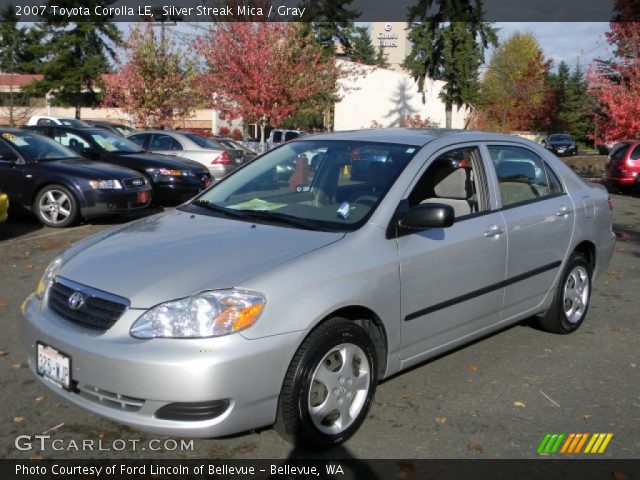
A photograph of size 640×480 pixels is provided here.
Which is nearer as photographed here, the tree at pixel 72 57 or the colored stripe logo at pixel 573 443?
the colored stripe logo at pixel 573 443

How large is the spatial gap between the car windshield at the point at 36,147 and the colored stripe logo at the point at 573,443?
9.20 m

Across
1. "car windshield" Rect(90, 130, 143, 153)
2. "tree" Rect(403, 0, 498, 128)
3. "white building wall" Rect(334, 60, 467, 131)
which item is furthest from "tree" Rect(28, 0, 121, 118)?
"car windshield" Rect(90, 130, 143, 153)

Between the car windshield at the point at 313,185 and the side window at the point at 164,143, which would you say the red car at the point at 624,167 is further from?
the car windshield at the point at 313,185

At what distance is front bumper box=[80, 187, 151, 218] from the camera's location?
33.1ft

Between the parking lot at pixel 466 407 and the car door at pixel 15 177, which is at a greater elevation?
the car door at pixel 15 177

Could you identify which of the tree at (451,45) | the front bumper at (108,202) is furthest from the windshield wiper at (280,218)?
the tree at (451,45)

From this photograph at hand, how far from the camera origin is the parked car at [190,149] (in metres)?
15.1

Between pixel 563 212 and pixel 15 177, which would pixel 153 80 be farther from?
pixel 563 212

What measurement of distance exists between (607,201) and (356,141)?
2748mm

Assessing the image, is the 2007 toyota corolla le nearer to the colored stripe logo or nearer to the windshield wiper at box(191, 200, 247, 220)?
the windshield wiper at box(191, 200, 247, 220)

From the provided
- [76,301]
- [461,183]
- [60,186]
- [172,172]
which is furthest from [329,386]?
[172,172]

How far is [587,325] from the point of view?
5.91 metres

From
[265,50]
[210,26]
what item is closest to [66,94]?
[210,26]

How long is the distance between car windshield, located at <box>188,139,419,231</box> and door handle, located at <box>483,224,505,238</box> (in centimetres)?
74
